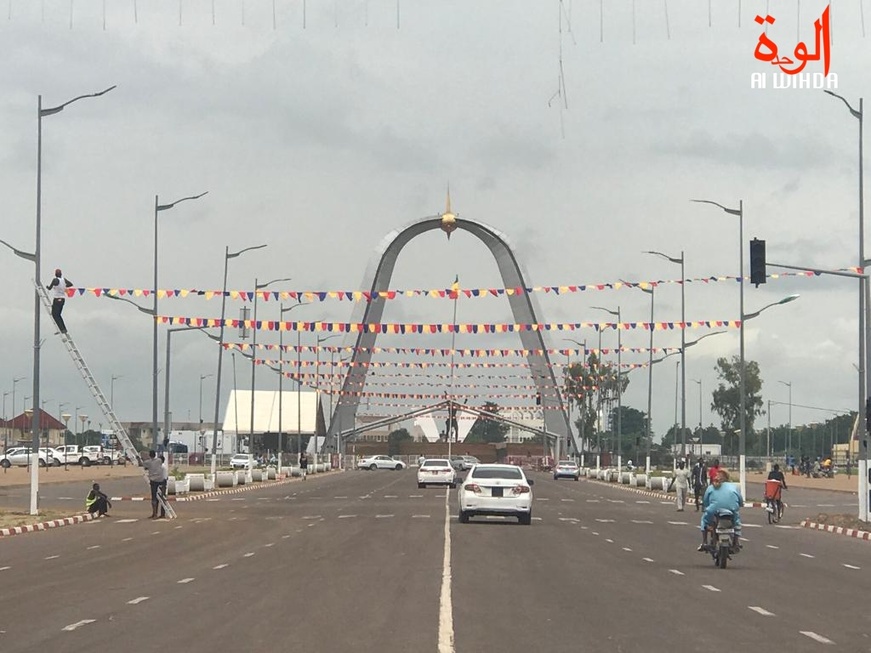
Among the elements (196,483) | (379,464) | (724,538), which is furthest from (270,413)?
(724,538)

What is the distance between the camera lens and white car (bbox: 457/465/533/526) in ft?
128

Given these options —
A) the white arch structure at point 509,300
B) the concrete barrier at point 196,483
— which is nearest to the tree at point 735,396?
the white arch structure at point 509,300

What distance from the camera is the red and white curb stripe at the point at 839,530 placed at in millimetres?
37969

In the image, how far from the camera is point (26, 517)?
40.2 metres

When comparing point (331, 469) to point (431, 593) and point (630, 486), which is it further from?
point (431, 593)

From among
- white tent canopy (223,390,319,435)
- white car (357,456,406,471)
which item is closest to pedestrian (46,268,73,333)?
white car (357,456,406,471)

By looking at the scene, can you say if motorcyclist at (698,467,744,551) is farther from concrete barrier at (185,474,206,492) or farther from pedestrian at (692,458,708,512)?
concrete barrier at (185,474,206,492)

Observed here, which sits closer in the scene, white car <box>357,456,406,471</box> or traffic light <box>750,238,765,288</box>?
traffic light <box>750,238,765,288</box>

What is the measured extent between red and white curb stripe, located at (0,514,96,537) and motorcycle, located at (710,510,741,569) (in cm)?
1833

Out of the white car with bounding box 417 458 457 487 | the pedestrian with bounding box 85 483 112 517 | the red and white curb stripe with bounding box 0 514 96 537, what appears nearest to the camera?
the red and white curb stripe with bounding box 0 514 96 537

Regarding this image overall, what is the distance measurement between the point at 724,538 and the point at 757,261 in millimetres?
14580

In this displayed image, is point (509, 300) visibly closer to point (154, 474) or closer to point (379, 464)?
point (379, 464)

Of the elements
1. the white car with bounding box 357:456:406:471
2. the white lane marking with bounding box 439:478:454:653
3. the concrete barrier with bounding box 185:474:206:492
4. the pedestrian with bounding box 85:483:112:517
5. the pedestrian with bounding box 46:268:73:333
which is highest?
the pedestrian with bounding box 46:268:73:333

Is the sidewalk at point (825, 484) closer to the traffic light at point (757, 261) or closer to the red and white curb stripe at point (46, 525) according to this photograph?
the traffic light at point (757, 261)
